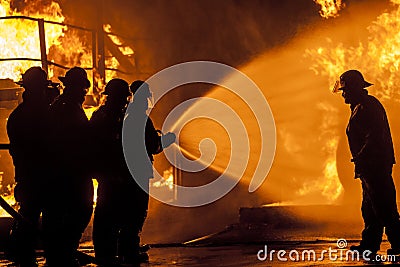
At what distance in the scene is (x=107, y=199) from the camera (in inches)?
337

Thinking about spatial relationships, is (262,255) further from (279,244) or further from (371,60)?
(371,60)

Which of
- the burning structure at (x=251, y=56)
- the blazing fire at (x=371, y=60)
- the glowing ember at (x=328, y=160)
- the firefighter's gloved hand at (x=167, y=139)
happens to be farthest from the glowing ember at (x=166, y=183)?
the firefighter's gloved hand at (x=167, y=139)

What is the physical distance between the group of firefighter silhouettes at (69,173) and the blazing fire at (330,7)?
Result: 944 cm

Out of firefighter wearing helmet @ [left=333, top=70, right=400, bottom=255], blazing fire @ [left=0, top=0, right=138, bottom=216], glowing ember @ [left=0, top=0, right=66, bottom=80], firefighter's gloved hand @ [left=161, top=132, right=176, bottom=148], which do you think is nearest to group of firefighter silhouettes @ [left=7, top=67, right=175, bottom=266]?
firefighter's gloved hand @ [left=161, top=132, right=176, bottom=148]

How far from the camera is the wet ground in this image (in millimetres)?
8258

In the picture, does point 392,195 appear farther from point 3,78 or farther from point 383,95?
point 3,78

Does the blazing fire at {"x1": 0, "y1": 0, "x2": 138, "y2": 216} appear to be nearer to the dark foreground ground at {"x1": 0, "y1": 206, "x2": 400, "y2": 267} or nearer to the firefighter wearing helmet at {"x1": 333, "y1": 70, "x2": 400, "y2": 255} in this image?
the dark foreground ground at {"x1": 0, "y1": 206, "x2": 400, "y2": 267}

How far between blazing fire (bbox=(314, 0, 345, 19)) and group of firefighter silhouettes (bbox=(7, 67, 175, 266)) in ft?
31.0

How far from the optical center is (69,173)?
7832 millimetres

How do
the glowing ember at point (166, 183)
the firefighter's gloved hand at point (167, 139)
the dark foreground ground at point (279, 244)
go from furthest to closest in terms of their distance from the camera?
the glowing ember at point (166, 183), the firefighter's gloved hand at point (167, 139), the dark foreground ground at point (279, 244)

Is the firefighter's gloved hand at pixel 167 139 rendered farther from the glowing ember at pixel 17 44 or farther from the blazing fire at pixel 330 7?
the blazing fire at pixel 330 7

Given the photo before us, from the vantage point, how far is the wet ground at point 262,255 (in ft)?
Answer: 27.1

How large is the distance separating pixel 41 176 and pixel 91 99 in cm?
785

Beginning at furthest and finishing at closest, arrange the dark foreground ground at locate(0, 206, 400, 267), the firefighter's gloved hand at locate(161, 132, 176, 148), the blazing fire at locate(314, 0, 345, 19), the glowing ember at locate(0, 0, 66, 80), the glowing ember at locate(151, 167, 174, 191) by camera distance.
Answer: the glowing ember at locate(151, 167, 174, 191) < the blazing fire at locate(314, 0, 345, 19) < the glowing ember at locate(0, 0, 66, 80) < the firefighter's gloved hand at locate(161, 132, 176, 148) < the dark foreground ground at locate(0, 206, 400, 267)
